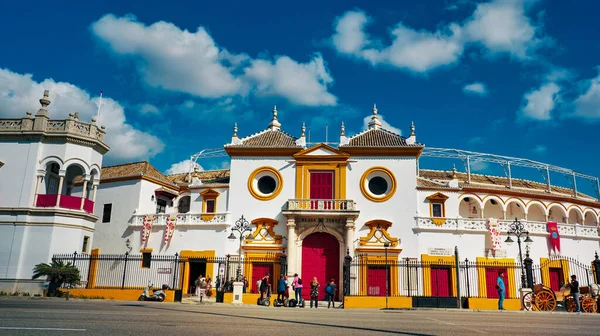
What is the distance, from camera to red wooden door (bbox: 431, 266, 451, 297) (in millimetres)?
28453

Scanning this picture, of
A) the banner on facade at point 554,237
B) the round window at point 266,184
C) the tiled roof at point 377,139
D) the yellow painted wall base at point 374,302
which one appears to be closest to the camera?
the yellow painted wall base at point 374,302

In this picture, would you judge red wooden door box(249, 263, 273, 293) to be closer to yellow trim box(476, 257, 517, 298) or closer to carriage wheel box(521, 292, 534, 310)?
yellow trim box(476, 257, 517, 298)

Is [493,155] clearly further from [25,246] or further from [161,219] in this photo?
[25,246]

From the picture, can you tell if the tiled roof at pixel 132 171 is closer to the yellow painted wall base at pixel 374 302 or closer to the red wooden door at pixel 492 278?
the yellow painted wall base at pixel 374 302

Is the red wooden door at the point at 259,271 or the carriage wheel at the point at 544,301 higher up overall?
the red wooden door at the point at 259,271

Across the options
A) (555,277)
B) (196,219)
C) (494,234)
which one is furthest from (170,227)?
(555,277)

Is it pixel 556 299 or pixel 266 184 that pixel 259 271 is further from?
pixel 556 299

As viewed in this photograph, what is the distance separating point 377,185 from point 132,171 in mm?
17580

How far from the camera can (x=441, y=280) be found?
28531 millimetres

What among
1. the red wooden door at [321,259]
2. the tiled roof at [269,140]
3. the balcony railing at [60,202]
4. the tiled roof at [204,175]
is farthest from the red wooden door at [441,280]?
the balcony railing at [60,202]

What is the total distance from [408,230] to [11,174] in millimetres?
23701

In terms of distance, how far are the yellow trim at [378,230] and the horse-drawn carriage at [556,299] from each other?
31.1 feet

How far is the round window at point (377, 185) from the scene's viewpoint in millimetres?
30781

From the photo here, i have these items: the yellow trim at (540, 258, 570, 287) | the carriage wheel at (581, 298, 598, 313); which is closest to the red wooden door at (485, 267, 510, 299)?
the yellow trim at (540, 258, 570, 287)
